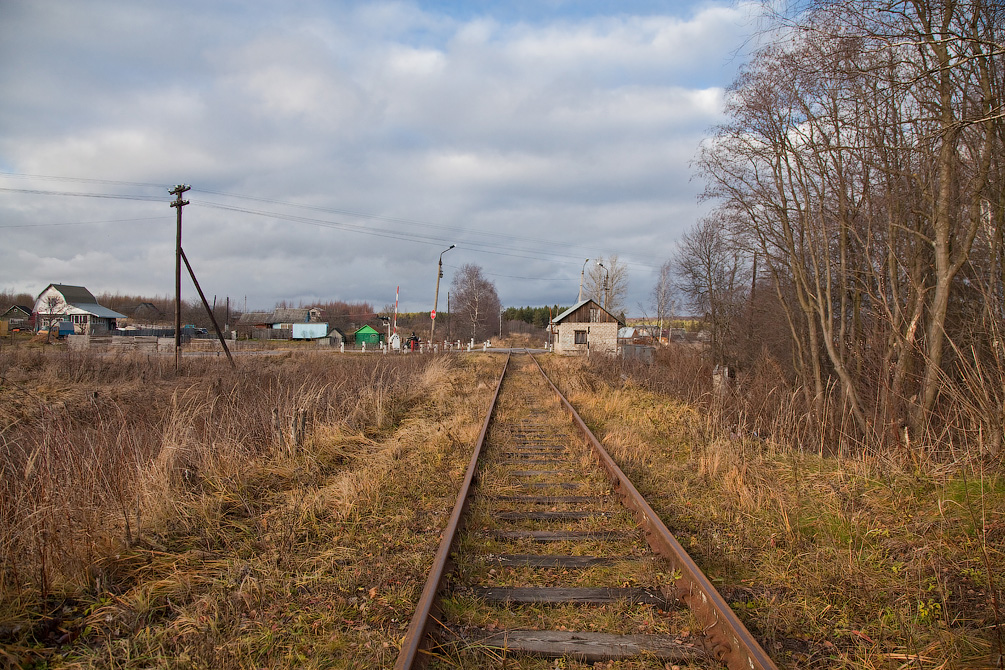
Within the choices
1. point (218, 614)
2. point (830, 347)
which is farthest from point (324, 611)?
point (830, 347)

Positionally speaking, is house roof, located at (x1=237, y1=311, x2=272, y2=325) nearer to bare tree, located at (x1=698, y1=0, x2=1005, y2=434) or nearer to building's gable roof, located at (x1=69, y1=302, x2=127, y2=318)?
building's gable roof, located at (x1=69, y1=302, x2=127, y2=318)

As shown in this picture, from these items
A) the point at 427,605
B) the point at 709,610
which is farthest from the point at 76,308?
the point at 709,610

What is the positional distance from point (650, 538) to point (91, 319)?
90533 millimetres

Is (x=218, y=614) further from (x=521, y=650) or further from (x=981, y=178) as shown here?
(x=981, y=178)

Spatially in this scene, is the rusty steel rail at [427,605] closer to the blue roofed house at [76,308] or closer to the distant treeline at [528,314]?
the blue roofed house at [76,308]

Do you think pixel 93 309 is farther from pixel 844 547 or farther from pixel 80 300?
pixel 844 547

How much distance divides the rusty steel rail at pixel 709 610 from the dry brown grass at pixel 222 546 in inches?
65.1

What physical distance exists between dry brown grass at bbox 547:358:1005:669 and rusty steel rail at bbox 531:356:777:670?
0.24m

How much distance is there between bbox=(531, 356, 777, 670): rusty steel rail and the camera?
8.30 feet

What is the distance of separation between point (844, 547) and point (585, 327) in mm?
42135

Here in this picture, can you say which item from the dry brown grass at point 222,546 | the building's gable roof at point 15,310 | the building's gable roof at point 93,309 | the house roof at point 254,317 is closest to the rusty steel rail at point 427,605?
the dry brown grass at point 222,546

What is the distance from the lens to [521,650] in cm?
273

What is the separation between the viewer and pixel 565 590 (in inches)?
131

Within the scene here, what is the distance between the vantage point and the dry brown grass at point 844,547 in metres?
2.89
